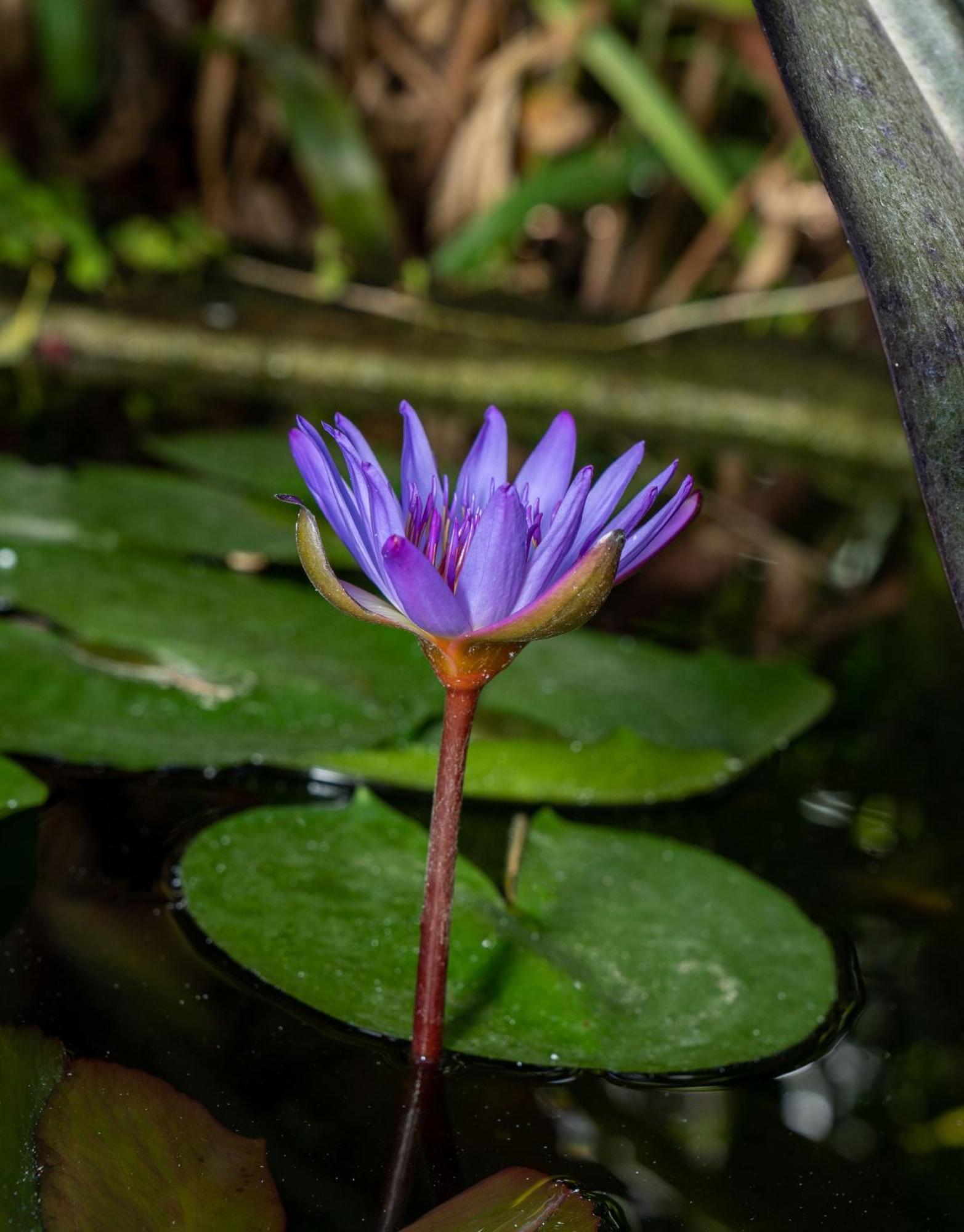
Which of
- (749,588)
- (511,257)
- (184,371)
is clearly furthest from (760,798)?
(511,257)

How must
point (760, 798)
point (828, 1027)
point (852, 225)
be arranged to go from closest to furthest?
point (852, 225) → point (828, 1027) → point (760, 798)

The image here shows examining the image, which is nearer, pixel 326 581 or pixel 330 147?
pixel 326 581

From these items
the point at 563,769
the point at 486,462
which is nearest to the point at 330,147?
the point at 563,769

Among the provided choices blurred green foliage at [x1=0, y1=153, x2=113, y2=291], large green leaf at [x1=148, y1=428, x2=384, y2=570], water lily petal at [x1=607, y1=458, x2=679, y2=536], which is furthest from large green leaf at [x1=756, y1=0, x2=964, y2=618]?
blurred green foliage at [x1=0, y1=153, x2=113, y2=291]

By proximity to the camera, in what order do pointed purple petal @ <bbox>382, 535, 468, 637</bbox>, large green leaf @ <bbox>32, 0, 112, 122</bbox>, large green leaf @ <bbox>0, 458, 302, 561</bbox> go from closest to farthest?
pointed purple petal @ <bbox>382, 535, 468, 637</bbox> < large green leaf @ <bbox>0, 458, 302, 561</bbox> < large green leaf @ <bbox>32, 0, 112, 122</bbox>

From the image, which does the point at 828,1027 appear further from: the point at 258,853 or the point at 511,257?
the point at 511,257

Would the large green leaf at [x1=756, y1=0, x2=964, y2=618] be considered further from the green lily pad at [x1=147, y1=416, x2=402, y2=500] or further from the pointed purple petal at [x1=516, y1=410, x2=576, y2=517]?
the green lily pad at [x1=147, y1=416, x2=402, y2=500]

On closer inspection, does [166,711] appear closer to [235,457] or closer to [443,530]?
[443,530]
